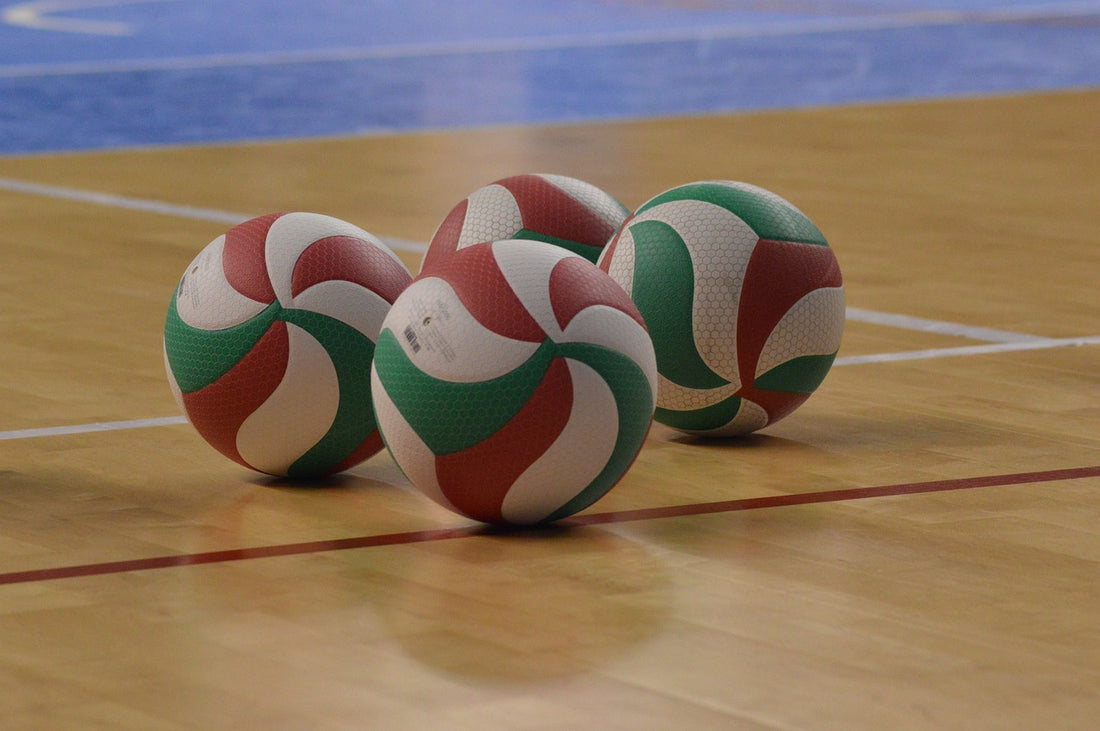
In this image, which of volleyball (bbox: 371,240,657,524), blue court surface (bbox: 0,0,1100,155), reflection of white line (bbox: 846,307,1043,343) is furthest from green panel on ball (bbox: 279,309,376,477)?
blue court surface (bbox: 0,0,1100,155)

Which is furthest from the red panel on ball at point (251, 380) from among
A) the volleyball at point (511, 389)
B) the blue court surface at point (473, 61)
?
the blue court surface at point (473, 61)

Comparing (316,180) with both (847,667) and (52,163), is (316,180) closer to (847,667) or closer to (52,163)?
(52,163)

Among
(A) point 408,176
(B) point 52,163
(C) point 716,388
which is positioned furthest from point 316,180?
(C) point 716,388

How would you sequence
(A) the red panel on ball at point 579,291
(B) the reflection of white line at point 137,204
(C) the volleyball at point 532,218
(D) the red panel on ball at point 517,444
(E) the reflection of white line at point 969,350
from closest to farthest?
(D) the red panel on ball at point 517,444 → (A) the red panel on ball at point 579,291 → (C) the volleyball at point 532,218 → (E) the reflection of white line at point 969,350 → (B) the reflection of white line at point 137,204

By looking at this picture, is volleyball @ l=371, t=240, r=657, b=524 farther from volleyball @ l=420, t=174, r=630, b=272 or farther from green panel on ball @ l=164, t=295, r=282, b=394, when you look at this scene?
volleyball @ l=420, t=174, r=630, b=272

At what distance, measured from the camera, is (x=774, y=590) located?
4.73 m

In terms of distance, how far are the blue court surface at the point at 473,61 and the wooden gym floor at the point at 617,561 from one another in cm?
689

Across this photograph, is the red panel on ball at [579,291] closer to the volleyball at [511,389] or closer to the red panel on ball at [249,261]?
the volleyball at [511,389]

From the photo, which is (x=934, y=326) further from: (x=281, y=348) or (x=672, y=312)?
(x=281, y=348)

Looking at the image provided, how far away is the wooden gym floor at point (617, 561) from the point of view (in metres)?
4.02

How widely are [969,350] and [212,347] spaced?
3.14m

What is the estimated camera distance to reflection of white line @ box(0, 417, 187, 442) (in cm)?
625

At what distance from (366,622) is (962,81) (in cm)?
1405

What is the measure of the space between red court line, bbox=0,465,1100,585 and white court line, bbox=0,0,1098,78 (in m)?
13.8
